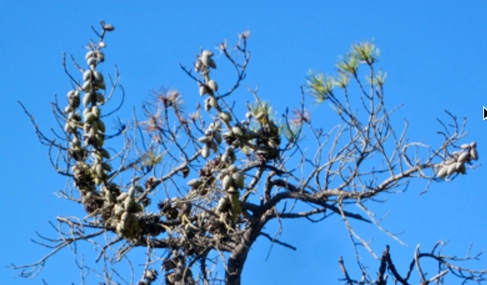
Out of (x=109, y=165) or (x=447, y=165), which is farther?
(x=109, y=165)

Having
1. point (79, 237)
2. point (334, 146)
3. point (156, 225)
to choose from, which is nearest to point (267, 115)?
point (334, 146)

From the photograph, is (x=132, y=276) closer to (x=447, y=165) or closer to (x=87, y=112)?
(x=87, y=112)

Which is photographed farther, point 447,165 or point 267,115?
point 267,115

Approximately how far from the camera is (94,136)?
4254 mm

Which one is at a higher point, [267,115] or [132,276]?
[267,115]

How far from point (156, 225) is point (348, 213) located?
74 cm

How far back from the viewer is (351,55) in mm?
4137

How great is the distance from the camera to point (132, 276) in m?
4.22

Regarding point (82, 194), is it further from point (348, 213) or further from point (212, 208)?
point (348, 213)

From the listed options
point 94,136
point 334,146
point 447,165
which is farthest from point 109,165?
point 447,165

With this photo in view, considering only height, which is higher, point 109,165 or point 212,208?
point 109,165

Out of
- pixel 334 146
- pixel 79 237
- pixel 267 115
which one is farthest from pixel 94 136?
pixel 334 146

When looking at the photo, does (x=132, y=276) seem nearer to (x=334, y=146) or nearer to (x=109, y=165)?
(x=109, y=165)

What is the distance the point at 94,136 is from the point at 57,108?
0.63 ft
